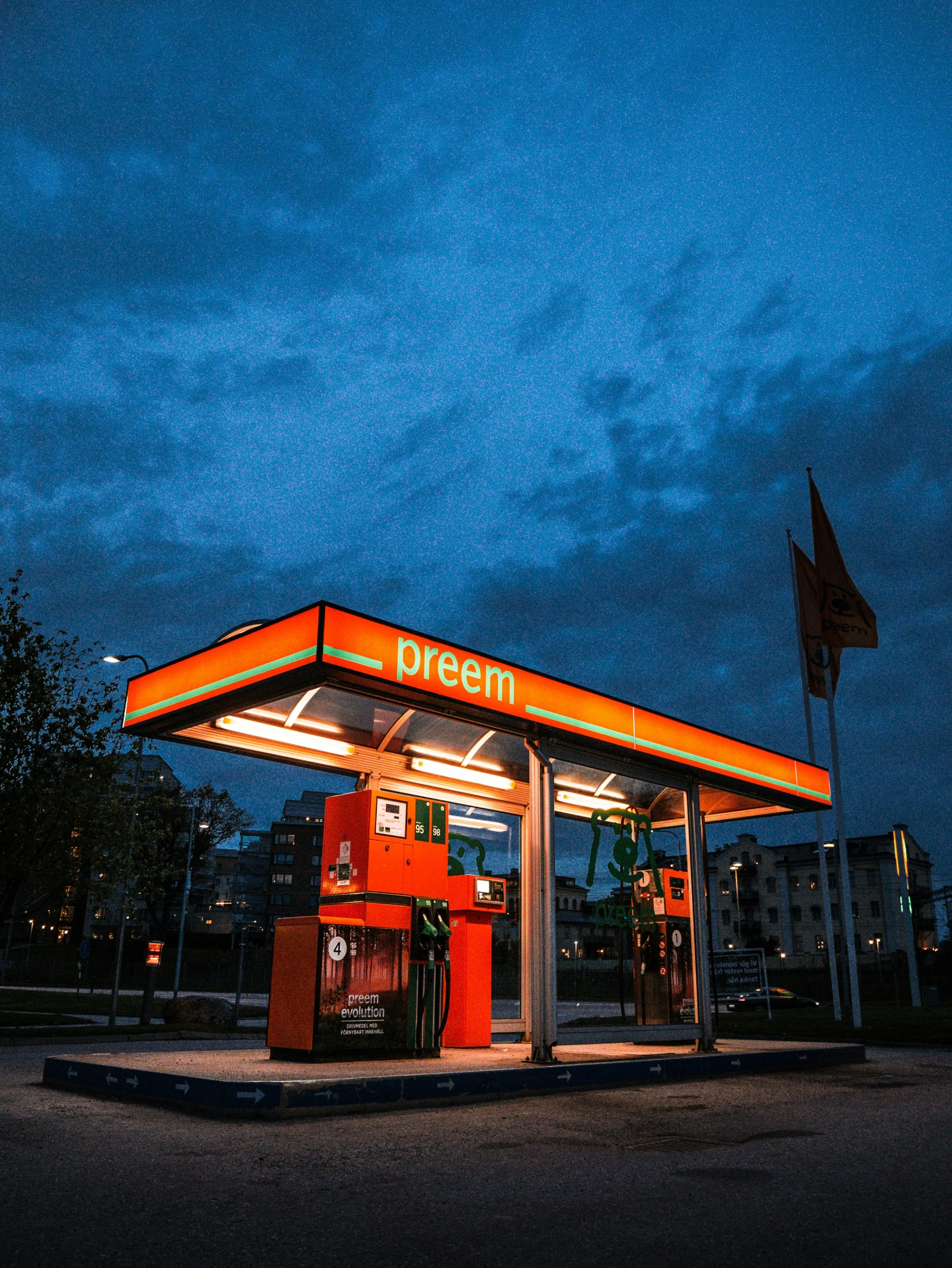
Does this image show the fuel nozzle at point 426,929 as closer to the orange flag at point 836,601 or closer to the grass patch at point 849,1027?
the grass patch at point 849,1027

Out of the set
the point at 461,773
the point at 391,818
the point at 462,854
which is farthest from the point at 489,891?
the point at 391,818

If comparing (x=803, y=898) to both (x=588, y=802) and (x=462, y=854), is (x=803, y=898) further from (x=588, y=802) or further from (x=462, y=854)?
(x=462, y=854)

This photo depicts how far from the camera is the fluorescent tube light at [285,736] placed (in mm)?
11406

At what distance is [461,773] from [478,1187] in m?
8.82

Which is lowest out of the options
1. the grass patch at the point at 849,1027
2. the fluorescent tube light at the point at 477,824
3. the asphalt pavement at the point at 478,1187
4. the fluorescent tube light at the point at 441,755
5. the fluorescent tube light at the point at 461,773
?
the grass patch at the point at 849,1027

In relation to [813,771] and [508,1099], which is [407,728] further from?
[813,771]

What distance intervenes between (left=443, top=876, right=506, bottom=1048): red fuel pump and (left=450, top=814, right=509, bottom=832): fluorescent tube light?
0.98m

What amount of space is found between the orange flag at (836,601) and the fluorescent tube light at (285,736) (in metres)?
14.0

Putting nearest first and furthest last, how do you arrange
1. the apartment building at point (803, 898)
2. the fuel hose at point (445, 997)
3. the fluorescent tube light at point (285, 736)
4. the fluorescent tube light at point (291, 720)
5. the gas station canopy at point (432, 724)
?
the gas station canopy at point (432, 724) < the fuel hose at point (445, 997) < the fluorescent tube light at point (291, 720) < the fluorescent tube light at point (285, 736) < the apartment building at point (803, 898)

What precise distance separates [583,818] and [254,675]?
8940mm

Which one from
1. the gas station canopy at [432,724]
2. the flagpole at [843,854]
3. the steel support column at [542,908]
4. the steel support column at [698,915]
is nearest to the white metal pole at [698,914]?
the steel support column at [698,915]

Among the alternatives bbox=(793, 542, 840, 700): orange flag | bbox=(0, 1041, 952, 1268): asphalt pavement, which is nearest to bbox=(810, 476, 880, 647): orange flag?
bbox=(793, 542, 840, 700): orange flag

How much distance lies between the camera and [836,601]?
23.0 m

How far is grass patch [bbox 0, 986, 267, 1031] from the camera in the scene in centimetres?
2545
